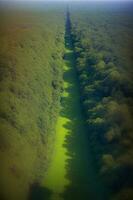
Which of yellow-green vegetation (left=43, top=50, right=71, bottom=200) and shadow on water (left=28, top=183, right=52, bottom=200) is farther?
yellow-green vegetation (left=43, top=50, right=71, bottom=200)

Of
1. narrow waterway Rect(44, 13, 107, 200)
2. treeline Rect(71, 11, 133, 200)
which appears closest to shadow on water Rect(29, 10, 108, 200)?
narrow waterway Rect(44, 13, 107, 200)

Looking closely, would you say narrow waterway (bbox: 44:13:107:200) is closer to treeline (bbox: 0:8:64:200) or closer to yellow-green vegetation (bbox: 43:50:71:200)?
yellow-green vegetation (bbox: 43:50:71:200)

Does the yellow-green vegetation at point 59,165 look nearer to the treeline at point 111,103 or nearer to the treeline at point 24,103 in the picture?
the treeline at point 24,103

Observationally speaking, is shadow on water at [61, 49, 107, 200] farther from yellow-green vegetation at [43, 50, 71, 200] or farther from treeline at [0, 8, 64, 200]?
treeline at [0, 8, 64, 200]

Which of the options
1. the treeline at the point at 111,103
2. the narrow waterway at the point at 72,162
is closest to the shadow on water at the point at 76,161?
the narrow waterway at the point at 72,162

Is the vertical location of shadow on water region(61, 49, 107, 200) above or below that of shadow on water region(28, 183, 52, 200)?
above

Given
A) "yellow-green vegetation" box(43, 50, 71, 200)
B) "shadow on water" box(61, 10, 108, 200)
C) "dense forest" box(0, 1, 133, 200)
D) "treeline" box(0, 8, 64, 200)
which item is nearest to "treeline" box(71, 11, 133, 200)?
"dense forest" box(0, 1, 133, 200)
